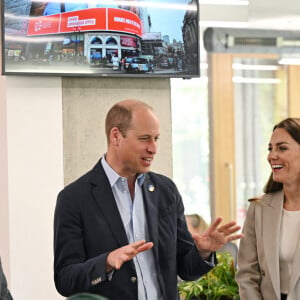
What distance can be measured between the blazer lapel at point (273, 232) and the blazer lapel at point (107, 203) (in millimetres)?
867

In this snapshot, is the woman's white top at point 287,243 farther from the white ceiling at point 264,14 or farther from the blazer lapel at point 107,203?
the white ceiling at point 264,14

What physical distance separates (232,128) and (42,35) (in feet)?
21.5

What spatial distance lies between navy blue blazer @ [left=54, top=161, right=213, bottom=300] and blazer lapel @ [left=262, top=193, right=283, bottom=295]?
0.51 m

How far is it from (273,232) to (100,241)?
990 millimetres

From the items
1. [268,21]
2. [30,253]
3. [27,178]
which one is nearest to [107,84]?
[27,178]

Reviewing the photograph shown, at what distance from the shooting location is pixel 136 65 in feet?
15.8

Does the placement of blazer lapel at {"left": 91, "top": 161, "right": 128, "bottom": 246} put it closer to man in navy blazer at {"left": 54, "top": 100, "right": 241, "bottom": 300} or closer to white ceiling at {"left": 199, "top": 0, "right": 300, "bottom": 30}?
man in navy blazer at {"left": 54, "top": 100, "right": 241, "bottom": 300}

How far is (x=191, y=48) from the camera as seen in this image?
4973 millimetres

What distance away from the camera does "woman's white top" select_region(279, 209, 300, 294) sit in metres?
3.65

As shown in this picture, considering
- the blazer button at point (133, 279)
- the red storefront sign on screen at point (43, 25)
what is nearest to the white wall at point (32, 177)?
the red storefront sign on screen at point (43, 25)

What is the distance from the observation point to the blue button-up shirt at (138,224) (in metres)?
3.17

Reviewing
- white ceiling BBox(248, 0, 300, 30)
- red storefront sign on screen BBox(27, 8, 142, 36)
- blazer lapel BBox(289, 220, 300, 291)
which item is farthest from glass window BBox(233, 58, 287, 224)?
blazer lapel BBox(289, 220, 300, 291)

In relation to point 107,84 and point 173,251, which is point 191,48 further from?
point 173,251

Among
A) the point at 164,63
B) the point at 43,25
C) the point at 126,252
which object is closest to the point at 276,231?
the point at 126,252
